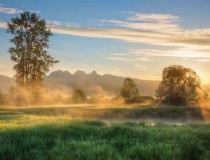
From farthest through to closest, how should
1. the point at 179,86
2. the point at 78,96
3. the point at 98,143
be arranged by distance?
the point at 78,96 < the point at 179,86 < the point at 98,143

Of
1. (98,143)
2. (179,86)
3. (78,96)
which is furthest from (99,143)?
(78,96)

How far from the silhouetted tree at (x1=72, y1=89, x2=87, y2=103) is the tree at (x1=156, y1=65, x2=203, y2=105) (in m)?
22.4

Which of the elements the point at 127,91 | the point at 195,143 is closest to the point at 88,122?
the point at 195,143

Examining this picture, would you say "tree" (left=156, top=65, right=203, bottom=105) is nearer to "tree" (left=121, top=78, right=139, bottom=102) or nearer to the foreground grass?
"tree" (left=121, top=78, right=139, bottom=102)

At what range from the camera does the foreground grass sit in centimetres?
1302

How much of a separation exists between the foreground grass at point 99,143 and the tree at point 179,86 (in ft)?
90.4

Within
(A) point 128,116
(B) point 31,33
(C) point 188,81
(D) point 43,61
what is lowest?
(A) point 128,116

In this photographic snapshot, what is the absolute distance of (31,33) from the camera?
60750 mm

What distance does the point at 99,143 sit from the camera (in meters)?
14.8

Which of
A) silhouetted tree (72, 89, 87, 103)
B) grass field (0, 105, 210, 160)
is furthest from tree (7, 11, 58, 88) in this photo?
grass field (0, 105, 210, 160)

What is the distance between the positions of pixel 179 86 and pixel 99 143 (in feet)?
109

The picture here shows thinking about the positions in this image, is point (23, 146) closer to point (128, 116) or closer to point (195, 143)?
point (195, 143)

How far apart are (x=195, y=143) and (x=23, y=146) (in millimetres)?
6525

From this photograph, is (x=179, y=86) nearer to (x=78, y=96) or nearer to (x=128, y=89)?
(x=128, y=89)
